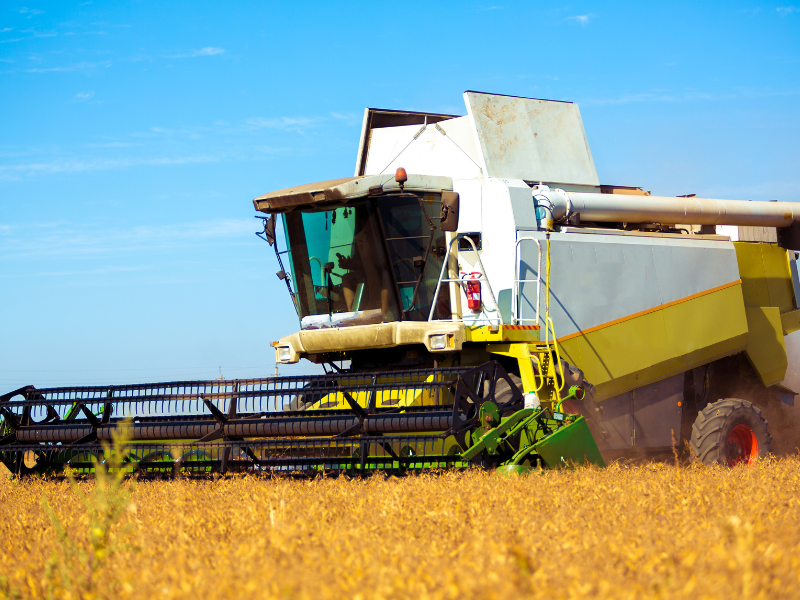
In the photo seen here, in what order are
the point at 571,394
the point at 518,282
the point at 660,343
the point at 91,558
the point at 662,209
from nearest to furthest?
the point at 91,558, the point at 571,394, the point at 518,282, the point at 660,343, the point at 662,209

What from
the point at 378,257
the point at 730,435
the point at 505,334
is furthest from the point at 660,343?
the point at 378,257

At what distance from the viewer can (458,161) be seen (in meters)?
7.29

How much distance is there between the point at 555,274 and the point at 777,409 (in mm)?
3653

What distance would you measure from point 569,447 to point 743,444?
9.20 ft

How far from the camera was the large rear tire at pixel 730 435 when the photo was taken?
6.94 m

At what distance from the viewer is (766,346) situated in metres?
8.23

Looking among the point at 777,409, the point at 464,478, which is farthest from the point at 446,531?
the point at 777,409

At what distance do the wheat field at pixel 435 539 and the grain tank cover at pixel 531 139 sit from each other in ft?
10.4

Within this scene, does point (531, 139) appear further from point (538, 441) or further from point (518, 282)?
point (538, 441)

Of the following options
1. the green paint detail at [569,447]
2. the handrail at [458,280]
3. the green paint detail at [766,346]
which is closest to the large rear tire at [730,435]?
the green paint detail at [766,346]

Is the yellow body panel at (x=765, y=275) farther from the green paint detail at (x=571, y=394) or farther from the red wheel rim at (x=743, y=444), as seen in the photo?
the green paint detail at (x=571, y=394)

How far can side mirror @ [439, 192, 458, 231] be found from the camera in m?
6.22

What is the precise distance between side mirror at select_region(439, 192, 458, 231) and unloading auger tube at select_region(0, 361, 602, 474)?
47.5 inches

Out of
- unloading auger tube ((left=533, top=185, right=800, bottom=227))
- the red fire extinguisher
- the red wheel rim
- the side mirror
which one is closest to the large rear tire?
the red wheel rim
